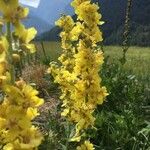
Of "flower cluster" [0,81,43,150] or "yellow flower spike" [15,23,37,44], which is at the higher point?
"yellow flower spike" [15,23,37,44]

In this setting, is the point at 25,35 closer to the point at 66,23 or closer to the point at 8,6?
the point at 8,6

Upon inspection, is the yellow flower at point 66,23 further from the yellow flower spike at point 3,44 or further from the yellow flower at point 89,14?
the yellow flower spike at point 3,44

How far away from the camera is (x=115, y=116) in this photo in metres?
6.90

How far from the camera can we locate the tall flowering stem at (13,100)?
247 cm

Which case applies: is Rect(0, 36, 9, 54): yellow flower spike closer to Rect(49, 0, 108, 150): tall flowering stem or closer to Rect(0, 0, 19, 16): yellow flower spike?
Rect(0, 0, 19, 16): yellow flower spike

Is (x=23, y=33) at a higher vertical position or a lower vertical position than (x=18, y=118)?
higher

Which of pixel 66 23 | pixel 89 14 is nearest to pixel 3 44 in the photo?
pixel 89 14

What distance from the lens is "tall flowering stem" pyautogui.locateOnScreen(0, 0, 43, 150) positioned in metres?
2.47

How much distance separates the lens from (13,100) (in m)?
2.50

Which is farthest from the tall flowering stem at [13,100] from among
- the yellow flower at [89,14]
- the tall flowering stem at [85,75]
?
the yellow flower at [89,14]

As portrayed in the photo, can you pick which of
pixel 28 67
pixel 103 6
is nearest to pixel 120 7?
pixel 103 6

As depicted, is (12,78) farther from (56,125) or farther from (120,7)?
(120,7)

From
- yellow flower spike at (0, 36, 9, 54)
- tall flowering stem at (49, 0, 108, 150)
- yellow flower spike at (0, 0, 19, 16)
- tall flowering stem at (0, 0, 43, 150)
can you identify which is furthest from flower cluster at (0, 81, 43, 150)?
tall flowering stem at (49, 0, 108, 150)

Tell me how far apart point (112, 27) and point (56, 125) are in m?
152
